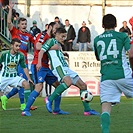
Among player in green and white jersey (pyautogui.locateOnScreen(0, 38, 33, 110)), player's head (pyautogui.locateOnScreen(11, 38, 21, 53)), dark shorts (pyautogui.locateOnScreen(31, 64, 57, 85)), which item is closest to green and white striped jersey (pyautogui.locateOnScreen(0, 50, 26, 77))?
player in green and white jersey (pyautogui.locateOnScreen(0, 38, 33, 110))

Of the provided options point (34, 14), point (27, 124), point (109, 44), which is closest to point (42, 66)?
point (27, 124)

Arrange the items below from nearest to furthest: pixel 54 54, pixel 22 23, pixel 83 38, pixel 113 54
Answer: pixel 113 54
pixel 54 54
pixel 22 23
pixel 83 38

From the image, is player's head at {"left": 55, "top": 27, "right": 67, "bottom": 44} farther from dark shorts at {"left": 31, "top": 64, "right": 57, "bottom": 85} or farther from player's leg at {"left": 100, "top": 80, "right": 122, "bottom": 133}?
player's leg at {"left": 100, "top": 80, "right": 122, "bottom": 133}

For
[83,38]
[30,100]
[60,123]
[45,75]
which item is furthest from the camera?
[83,38]

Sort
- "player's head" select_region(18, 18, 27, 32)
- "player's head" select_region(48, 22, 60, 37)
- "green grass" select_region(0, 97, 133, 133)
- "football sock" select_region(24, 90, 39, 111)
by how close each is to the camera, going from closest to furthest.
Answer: "green grass" select_region(0, 97, 133, 133), "football sock" select_region(24, 90, 39, 111), "player's head" select_region(48, 22, 60, 37), "player's head" select_region(18, 18, 27, 32)

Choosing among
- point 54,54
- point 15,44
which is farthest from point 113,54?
point 15,44

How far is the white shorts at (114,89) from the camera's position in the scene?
8.69m

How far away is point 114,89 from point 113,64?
1.17 feet

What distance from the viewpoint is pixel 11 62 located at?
13.5m

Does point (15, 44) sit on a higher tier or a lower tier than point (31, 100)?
higher

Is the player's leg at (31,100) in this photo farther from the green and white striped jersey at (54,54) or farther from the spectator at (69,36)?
the spectator at (69,36)

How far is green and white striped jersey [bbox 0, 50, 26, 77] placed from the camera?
13500mm

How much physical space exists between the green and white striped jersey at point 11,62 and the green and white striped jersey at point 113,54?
4.88 m

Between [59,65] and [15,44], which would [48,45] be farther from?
[15,44]
